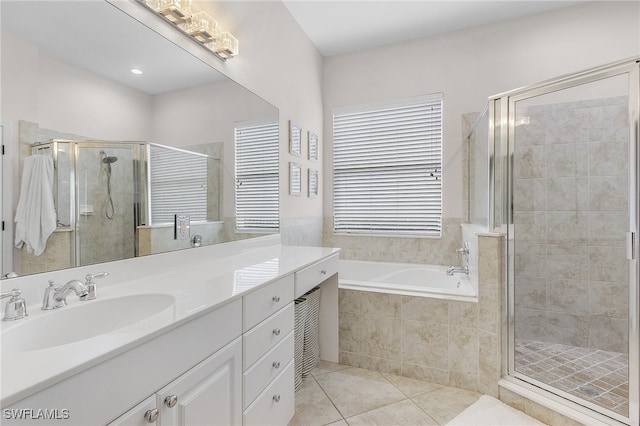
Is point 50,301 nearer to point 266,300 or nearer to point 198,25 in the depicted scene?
point 266,300

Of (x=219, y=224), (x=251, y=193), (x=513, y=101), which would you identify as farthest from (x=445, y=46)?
(x=219, y=224)

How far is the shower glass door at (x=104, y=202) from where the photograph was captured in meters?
1.12

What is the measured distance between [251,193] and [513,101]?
1.81 metres

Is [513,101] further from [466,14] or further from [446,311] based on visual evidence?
[446,311]

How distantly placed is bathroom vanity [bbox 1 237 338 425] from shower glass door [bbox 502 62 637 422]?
1516 mm

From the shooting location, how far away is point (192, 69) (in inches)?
65.1

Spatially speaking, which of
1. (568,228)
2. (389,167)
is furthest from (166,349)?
(389,167)

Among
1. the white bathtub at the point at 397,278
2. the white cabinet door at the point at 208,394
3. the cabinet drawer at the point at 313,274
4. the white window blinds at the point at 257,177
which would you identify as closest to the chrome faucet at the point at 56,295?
the white cabinet door at the point at 208,394

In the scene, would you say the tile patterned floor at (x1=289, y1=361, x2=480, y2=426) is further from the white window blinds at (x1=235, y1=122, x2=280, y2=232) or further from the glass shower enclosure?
the white window blinds at (x1=235, y1=122, x2=280, y2=232)

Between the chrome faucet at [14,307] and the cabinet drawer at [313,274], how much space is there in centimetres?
102

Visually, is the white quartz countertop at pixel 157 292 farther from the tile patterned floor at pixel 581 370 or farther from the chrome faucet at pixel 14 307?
the tile patterned floor at pixel 581 370

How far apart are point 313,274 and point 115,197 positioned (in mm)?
1053

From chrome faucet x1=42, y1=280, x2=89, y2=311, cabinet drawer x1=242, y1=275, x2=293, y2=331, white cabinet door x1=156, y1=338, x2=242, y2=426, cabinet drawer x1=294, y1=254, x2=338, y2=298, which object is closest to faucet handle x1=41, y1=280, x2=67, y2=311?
chrome faucet x1=42, y1=280, x2=89, y2=311

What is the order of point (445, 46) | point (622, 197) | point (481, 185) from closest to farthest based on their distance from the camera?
point (622, 197) < point (481, 185) < point (445, 46)
